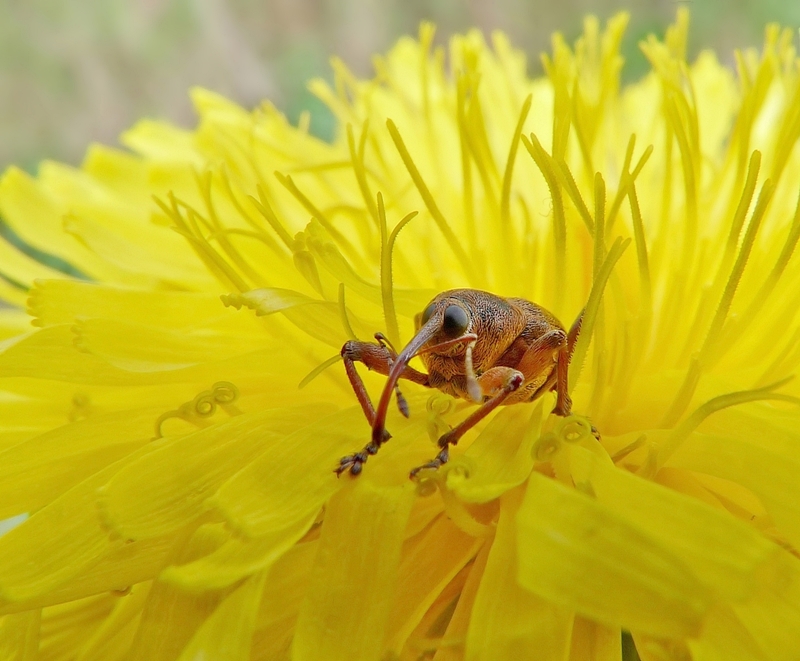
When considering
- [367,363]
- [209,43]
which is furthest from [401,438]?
[209,43]

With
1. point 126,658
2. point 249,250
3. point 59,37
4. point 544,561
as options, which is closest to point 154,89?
point 59,37

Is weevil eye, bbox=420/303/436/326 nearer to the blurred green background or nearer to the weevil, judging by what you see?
the weevil

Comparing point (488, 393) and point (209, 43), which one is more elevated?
point (209, 43)

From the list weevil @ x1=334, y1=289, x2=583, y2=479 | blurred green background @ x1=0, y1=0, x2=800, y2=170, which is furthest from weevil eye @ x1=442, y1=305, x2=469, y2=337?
blurred green background @ x1=0, y1=0, x2=800, y2=170

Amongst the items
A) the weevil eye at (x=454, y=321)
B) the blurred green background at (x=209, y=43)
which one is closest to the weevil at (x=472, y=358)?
the weevil eye at (x=454, y=321)

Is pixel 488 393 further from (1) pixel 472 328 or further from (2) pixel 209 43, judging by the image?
(2) pixel 209 43

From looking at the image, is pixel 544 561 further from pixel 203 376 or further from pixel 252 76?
pixel 252 76
